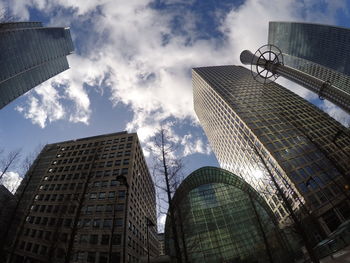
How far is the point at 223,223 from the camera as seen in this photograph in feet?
120

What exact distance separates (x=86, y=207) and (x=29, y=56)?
79.8 m

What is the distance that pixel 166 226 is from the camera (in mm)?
34594

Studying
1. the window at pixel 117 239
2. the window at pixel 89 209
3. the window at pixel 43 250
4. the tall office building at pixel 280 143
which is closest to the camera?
the window at pixel 117 239

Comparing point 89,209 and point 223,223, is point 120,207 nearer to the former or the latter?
point 89,209

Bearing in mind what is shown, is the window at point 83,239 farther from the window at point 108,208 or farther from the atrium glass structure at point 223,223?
the atrium glass structure at point 223,223

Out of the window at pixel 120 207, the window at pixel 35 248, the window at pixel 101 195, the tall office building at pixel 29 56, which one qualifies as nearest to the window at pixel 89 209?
the window at pixel 101 195

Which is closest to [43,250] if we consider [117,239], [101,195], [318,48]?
[101,195]

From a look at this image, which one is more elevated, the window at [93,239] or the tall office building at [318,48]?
the tall office building at [318,48]

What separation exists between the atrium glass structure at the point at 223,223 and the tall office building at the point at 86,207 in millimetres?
10877

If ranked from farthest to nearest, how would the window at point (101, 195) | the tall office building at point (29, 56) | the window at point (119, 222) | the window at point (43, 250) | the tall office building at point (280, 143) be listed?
1. the tall office building at point (29, 56)
2. the window at point (101, 195)
3. the tall office building at point (280, 143)
4. the window at point (119, 222)
5. the window at point (43, 250)

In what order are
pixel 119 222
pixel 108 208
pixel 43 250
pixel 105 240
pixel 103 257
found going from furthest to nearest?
1. pixel 108 208
2. pixel 119 222
3. pixel 43 250
4. pixel 105 240
5. pixel 103 257

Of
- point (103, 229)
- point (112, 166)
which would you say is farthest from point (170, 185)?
point (112, 166)

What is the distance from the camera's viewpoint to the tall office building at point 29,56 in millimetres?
64438

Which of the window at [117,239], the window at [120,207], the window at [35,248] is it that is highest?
the window at [120,207]
